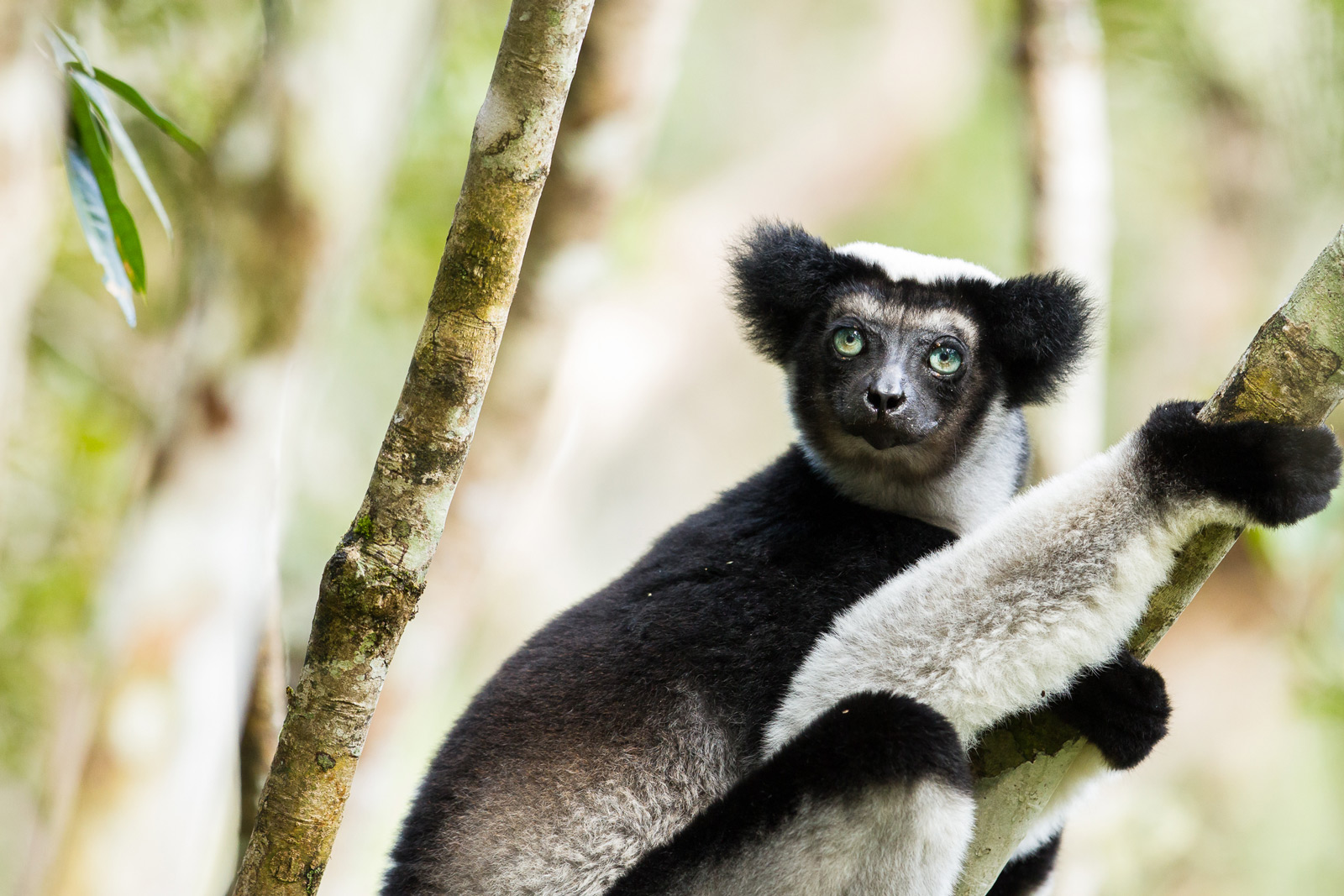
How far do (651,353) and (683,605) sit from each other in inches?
248

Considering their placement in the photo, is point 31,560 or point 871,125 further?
point 871,125

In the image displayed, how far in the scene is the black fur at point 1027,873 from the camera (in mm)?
3561

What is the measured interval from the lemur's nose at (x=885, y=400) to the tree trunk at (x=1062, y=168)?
275 cm

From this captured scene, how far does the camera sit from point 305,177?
4.92 meters

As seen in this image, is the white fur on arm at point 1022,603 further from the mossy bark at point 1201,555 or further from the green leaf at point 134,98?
the green leaf at point 134,98

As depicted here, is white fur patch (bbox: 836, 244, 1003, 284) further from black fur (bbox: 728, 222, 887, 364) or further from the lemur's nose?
the lemur's nose

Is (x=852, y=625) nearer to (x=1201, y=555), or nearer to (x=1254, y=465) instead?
(x=1201, y=555)

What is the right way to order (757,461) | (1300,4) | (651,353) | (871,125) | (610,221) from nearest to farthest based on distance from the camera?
1. (610,221)
2. (1300,4)
3. (651,353)
4. (871,125)
5. (757,461)

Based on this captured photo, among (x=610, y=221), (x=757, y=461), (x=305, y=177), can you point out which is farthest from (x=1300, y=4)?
(x=757, y=461)

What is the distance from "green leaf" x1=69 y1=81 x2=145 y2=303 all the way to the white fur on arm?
203cm

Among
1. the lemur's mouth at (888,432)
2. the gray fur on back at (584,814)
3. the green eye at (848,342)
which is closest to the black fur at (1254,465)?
the lemur's mouth at (888,432)

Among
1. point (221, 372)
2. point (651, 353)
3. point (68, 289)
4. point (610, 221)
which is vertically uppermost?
point (68, 289)

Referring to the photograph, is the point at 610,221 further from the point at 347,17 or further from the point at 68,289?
the point at 68,289

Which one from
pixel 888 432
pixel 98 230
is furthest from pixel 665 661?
pixel 98 230
